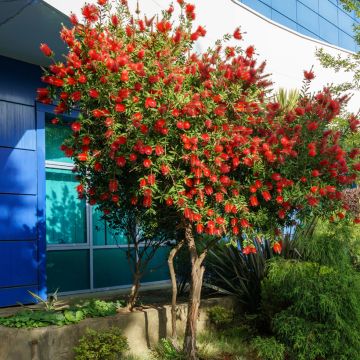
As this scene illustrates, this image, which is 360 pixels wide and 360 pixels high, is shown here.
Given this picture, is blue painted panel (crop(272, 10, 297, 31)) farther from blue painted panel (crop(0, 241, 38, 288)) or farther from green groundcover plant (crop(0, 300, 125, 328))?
green groundcover plant (crop(0, 300, 125, 328))

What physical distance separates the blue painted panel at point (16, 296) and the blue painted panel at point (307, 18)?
38.2 feet

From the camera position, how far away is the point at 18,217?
22.8 ft

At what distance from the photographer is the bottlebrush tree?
415 centimetres

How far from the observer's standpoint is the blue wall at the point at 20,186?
6824 mm

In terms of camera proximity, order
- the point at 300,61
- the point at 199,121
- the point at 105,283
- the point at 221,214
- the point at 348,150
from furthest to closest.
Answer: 1. the point at 300,61
2. the point at 105,283
3. the point at 348,150
4. the point at 221,214
5. the point at 199,121

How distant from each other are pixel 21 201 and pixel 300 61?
739cm

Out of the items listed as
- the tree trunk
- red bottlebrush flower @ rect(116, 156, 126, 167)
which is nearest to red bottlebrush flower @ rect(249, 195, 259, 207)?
the tree trunk

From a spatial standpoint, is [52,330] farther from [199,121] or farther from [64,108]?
[199,121]

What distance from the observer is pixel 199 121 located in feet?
14.3

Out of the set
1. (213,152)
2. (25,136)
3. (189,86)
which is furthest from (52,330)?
(25,136)

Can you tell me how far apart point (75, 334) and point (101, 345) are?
0.30m

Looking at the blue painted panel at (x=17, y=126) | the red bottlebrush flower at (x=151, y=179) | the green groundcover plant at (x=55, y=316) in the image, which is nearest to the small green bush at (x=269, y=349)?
the green groundcover plant at (x=55, y=316)

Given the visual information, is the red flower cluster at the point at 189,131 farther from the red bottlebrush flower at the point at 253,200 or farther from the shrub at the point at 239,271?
the shrub at the point at 239,271

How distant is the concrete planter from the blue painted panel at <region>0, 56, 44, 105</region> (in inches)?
127
